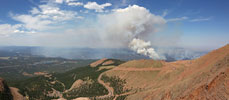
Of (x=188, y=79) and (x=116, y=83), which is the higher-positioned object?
(x=188, y=79)

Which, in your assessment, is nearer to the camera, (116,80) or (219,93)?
(219,93)

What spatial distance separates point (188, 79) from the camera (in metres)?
56.2

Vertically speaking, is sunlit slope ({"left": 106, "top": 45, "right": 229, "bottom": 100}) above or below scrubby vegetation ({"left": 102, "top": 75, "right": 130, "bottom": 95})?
above

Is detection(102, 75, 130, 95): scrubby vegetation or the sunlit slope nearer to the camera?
the sunlit slope

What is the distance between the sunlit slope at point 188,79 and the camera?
117 feet

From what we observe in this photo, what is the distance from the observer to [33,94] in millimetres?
109625

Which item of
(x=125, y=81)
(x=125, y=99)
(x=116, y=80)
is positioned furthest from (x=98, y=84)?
(x=125, y=99)

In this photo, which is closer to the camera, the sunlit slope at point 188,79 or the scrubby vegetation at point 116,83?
the sunlit slope at point 188,79

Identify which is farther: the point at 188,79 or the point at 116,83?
the point at 116,83

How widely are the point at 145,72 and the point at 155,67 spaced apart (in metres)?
10.6

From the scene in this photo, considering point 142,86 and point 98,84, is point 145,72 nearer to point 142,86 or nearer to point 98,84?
point 142,86

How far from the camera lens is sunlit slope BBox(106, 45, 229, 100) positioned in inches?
1399

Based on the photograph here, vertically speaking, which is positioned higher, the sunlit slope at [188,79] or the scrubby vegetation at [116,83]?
the sunlit slope at [188,79]

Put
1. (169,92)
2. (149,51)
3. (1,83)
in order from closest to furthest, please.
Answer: (169,92), (1,83), (149,51)
